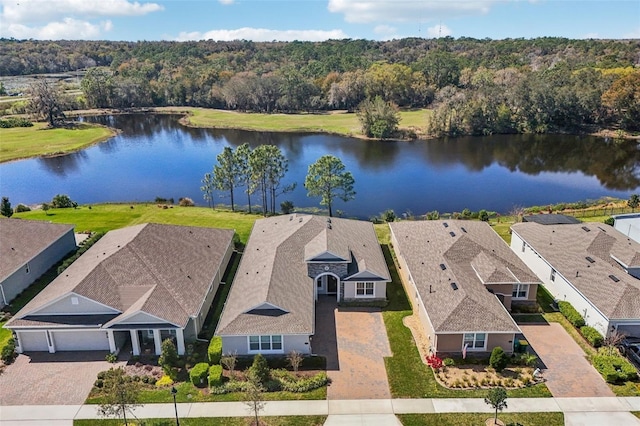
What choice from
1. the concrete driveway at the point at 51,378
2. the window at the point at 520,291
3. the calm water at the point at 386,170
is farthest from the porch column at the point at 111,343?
the calm water at the point at 386,170

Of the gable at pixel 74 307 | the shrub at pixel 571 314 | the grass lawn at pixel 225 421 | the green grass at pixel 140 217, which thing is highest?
the gable at pixel 74 307

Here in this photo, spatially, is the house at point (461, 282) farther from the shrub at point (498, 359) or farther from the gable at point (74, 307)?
the gable at point (74, 307)

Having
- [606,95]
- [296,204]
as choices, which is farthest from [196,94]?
[606,95]

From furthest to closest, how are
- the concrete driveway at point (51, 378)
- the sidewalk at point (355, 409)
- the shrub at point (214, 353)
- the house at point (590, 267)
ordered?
the house at point (590, 267), the shrub at point (214, 353), the concrete driveway at point (51, 378), the sidewalk at point (355, 409)

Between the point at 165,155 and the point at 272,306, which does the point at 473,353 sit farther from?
the point at 165,155

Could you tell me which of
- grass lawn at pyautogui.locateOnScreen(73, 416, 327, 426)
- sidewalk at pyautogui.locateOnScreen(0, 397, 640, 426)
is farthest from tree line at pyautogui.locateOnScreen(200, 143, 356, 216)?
grass lawn at pyautogui.locateOnScreen(73, 416, 327, 426)

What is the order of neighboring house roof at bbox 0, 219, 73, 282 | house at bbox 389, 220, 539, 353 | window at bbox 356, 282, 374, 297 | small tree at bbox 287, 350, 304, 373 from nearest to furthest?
small tree at bbox 287, 350, 304, 373, house at bbox 389, 220, 539, 353, window at bbox 356, 282, 374, 297, neighboring house roof at bbox 0, 219, 73, 282

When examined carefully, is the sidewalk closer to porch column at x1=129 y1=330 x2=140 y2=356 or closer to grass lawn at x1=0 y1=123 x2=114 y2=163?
porch column at x1=129 y1=330 x2=140 y2=356
